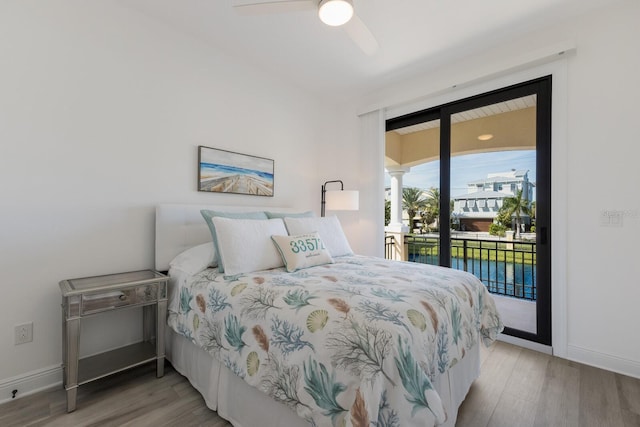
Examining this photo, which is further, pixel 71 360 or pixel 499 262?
pixel 499 262

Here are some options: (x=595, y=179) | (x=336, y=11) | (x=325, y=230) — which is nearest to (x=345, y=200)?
(x=325, y=230)

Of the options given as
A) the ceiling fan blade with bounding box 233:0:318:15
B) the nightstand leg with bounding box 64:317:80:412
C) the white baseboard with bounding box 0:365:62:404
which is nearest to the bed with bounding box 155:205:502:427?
the nightstand leg with bounding box 64:317:80:412

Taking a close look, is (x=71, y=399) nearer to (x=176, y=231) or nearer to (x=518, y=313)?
(x=176, y=231)

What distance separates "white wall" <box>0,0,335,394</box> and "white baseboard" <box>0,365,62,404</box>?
0.02 m

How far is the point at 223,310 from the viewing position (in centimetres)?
157

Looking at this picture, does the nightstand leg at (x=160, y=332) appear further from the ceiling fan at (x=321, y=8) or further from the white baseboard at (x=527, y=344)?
the white baseboard at (x=527, y=344)

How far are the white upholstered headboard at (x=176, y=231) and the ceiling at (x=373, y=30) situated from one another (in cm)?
150

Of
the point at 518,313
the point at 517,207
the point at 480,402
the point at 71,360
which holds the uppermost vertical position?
the point at 517,207

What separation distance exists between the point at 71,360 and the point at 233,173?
5.99ft

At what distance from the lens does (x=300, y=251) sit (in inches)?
81.7

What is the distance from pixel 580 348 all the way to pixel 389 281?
6.03 feet

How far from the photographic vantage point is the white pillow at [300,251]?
6.61 feet

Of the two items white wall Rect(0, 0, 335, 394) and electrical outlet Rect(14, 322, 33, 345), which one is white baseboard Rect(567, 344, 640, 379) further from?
electrical outlet Rect(14, 322, 33, 345)

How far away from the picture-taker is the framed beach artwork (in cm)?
262
